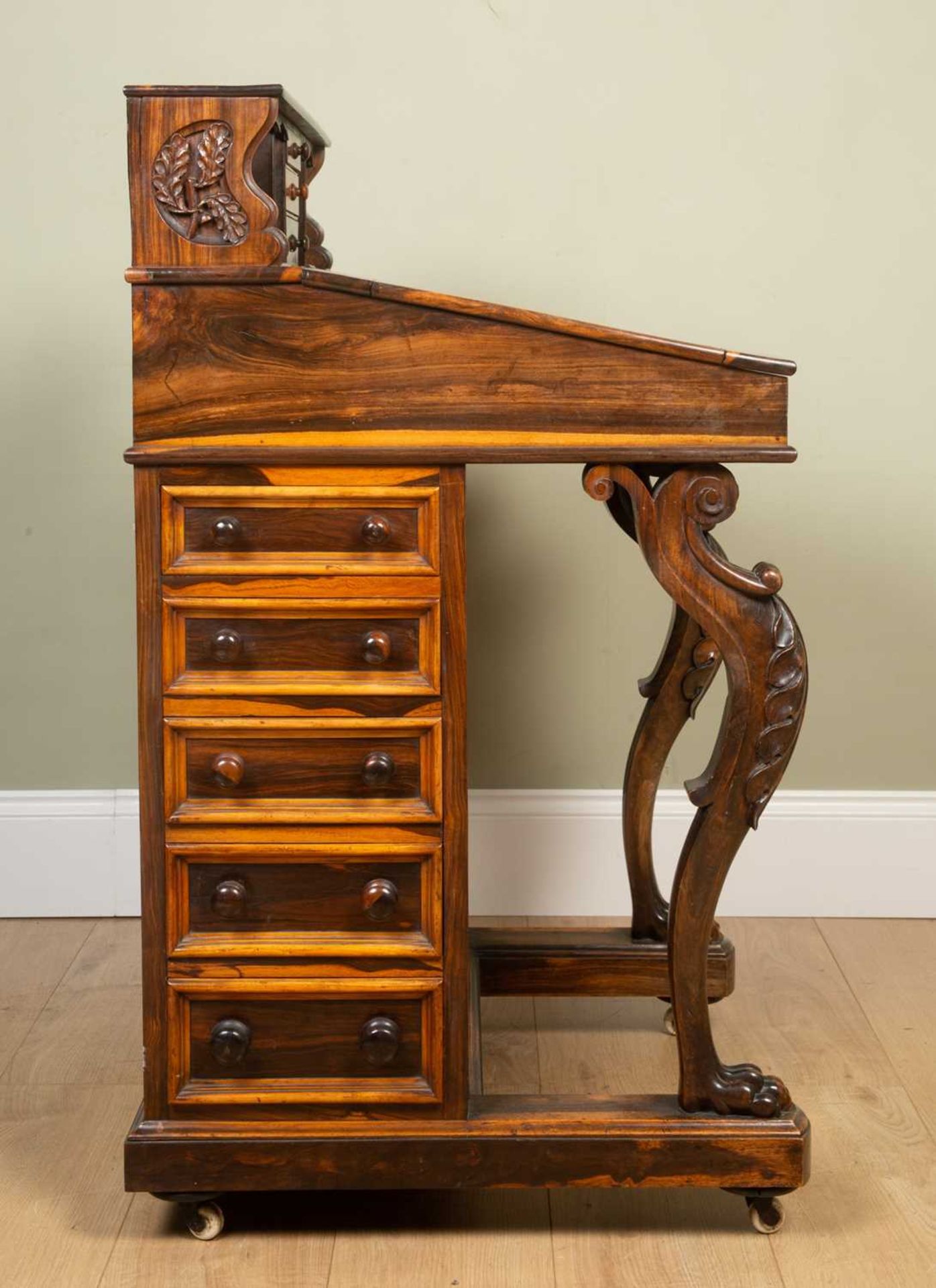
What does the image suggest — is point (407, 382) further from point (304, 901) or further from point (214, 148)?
point (304, 901)

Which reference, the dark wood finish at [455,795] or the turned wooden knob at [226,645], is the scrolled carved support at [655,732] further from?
the turned wooden knob at [226,645]

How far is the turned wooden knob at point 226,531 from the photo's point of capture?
1683mm

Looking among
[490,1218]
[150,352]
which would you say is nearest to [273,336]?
[150,352]

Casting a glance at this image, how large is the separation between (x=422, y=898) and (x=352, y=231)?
1.41m

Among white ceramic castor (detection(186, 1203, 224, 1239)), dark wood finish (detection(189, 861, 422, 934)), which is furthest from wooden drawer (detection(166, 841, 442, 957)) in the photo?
white ceramic castor (detection(186, 1203, 224, 1239))

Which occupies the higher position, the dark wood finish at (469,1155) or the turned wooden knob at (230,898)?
the turned wooden knob at (230,898)

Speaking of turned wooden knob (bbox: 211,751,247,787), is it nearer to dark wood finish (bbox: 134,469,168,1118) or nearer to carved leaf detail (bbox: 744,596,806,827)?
dark wood finish (bbox: 134,469,168,1118)

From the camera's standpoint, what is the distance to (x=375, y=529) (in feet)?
5.52

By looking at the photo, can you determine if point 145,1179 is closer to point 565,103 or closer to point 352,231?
point 352,231

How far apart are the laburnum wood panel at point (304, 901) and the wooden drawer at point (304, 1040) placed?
0.14 feet

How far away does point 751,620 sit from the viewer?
1.70 m

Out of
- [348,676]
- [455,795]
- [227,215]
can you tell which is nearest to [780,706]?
[455,795]

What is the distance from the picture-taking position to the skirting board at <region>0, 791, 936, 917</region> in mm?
2834

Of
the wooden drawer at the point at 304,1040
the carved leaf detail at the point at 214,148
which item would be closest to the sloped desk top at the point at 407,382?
the carved leaf detail at the point at 214,148
